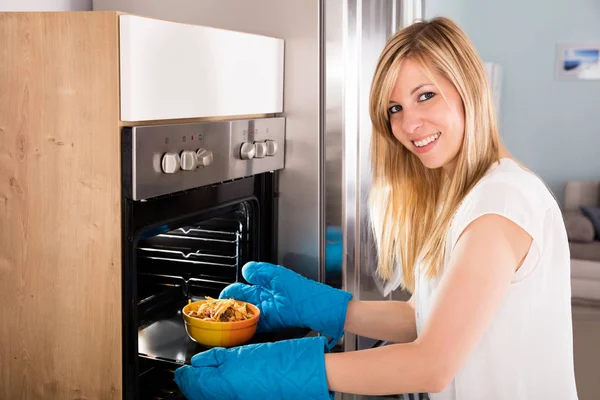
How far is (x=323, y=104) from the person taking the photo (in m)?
1.74

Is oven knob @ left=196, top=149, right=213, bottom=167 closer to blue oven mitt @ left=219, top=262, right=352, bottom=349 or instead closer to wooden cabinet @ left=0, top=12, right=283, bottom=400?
wooden cabinet @ left=0, top=12, right=283, bottom=400

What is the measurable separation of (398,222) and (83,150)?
0.72 meters

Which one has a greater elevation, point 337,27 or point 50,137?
point 337,27

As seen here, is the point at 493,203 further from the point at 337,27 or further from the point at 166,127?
the point at 337,27

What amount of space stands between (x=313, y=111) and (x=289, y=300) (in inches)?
18.7

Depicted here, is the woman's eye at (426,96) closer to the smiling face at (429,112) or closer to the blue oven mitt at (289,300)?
the smiling face at (429,112)

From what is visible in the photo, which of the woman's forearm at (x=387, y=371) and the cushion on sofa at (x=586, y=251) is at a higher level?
the woman's forearm at (x=387, y=371)

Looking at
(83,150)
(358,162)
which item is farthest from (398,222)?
(83,150)

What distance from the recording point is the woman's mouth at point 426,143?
4.43 ft

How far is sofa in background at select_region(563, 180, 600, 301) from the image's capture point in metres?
3.36

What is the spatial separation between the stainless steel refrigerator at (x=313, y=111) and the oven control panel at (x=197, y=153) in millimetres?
72

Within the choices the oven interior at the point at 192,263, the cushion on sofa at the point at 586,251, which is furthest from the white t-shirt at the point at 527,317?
the cushion on sofa at the point at 586,251

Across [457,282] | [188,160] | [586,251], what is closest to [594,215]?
[586,251]

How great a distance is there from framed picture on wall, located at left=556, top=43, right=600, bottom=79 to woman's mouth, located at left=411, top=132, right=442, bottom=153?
2163mm
